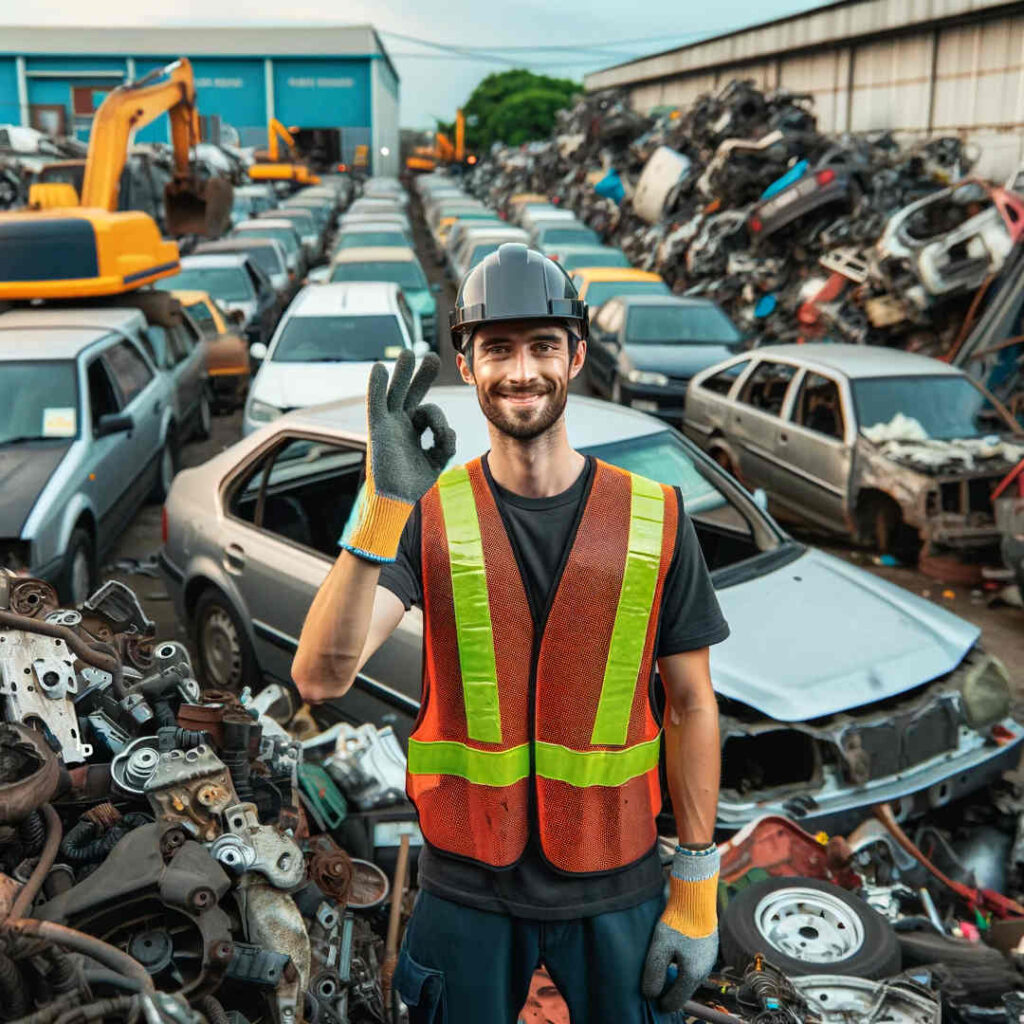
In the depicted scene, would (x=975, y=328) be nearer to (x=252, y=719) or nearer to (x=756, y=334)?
(x=756, y=334)

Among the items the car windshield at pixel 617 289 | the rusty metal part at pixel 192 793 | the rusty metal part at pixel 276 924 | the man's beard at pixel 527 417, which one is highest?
the man's beard at pixel 527 417

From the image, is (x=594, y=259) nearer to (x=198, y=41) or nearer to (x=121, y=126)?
(x=121, y=126)

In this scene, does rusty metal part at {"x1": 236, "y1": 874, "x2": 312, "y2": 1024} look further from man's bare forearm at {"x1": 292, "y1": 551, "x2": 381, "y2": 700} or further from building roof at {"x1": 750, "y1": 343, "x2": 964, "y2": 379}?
building roof at {"x1": 750, "y1": 343, "x2": 964, "y2": 379}

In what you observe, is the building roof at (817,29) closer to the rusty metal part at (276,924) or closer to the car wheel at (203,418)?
Answer: the car wheel at (203,418)

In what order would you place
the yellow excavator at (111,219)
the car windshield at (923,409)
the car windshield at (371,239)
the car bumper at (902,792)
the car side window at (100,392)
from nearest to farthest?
the car bumper at (902,792), the car side window at (100,392), the car windshield at (923,409), the yellow excavator at (111,219), the car windshield at (371,239)

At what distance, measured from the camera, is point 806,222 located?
16578 mm

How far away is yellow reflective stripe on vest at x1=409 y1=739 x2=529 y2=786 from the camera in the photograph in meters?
2.23

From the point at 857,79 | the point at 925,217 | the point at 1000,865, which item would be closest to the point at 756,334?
the point at 925,217

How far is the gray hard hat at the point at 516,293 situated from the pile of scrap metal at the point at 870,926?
1790mm

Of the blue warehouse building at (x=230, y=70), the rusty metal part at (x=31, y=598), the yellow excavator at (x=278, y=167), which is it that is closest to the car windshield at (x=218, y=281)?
the rusty metal part at (x=31, y=598)

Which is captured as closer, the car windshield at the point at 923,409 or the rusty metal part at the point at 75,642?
the rusty metal part at the point at 75,642

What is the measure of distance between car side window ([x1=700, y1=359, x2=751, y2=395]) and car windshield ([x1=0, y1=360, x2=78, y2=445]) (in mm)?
5225

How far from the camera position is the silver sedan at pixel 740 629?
3986 millimetres

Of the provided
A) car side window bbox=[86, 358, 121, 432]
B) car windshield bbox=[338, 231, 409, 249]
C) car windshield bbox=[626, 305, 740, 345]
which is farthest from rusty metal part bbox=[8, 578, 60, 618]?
car windshield bbox=[338, 231, 409, 249]
